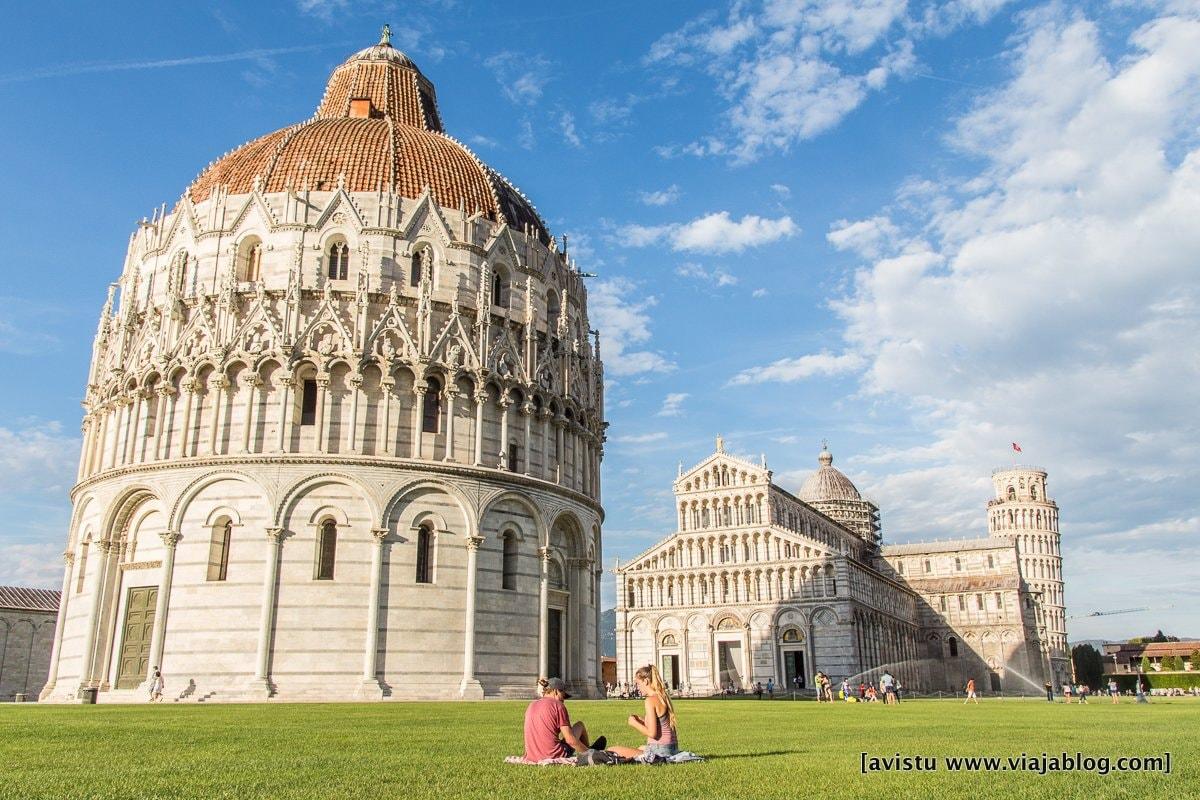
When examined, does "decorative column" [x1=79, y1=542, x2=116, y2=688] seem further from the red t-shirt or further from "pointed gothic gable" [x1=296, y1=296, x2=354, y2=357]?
the red t-shirt

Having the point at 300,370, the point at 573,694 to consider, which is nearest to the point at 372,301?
Answer: the point at 300,370

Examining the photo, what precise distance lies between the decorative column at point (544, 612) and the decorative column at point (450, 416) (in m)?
5.22

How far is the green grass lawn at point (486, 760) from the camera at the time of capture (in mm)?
8586

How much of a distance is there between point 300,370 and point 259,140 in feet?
45.8

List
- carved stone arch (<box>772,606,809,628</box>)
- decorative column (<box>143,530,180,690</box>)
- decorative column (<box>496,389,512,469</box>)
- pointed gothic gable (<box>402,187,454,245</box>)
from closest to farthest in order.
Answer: decorative column (<box>143,530,180,690</box>)
decorative column (<box>496,389,512,469</box>)
pointed gothic gable (<box>402,187,454,245</box>)
carved stone arch (<box>772,606,809,628</box>)

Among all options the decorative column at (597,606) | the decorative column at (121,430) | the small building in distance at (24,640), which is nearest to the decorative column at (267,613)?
the decorative column at (121,430)

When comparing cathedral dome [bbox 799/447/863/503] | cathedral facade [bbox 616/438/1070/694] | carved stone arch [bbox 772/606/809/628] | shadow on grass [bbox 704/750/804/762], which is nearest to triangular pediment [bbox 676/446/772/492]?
cathedral facade [bbox 616/438/1070/694]

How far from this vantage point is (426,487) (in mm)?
33438

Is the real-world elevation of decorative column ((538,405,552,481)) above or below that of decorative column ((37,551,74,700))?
above

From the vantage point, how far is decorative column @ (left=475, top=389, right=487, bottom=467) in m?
34.9

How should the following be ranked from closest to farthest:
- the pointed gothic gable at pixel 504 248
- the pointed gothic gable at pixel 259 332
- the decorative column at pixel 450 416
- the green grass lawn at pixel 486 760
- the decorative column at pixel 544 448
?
the green grass lawn at pixel 486 760 < the pointed gothic gable at pixel 259 332 < the decorative column at pixel 450 416 < the decorative column at pixel 544 448 < the pointed gothic gable at pixel 504 248

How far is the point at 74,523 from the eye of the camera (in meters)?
36.8

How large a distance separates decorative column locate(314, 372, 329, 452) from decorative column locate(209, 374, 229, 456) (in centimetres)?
329

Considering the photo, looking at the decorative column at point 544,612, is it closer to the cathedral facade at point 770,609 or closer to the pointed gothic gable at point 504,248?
the pointed gothic gable at point 504,248
